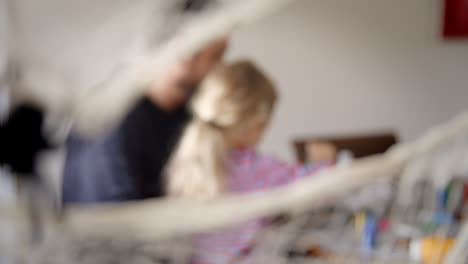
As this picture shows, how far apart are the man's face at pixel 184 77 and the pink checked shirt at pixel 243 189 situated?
0.08 meters

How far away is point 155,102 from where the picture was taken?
16.6 inches

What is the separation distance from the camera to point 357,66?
552 millimetres

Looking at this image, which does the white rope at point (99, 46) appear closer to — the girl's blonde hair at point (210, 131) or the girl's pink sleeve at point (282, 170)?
the girl's blonde hair at point (210, 131)

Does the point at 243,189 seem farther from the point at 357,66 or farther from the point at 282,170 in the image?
the point at 357,66

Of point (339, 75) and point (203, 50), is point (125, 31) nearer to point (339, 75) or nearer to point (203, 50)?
point (203, 50)

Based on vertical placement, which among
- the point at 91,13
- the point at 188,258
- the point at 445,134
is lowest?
the point at 188,258

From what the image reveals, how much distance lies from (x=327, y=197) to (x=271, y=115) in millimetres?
149

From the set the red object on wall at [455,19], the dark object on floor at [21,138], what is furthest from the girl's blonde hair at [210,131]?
the red object on wall at [455,19]

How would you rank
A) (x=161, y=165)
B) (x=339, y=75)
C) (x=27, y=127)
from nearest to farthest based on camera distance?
1. (x=27, y=127)
2. (x=161, y=165)
3. (x=339, y=75)

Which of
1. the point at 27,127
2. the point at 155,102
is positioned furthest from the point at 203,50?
the point at 27,127

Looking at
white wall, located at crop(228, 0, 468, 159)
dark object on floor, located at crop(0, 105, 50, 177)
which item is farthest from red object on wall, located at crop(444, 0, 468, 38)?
dark object on floor, located at crop(0, 105, 50, 177)

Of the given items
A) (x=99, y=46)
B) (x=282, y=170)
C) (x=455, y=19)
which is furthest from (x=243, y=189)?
(x=455, y=19)

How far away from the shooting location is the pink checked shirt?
0.41 m

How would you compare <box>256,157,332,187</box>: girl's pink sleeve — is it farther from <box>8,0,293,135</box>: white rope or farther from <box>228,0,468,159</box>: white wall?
<box>8,0,293,135</box>: white rope
